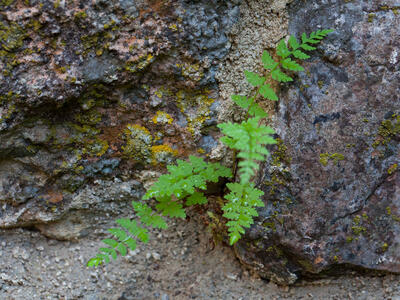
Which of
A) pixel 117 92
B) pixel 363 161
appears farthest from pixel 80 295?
pixel 363 161

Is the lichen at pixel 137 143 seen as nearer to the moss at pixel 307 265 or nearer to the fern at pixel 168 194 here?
the fern at pixel 168 194

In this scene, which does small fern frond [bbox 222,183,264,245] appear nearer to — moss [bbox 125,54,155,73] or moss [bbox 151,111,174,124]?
moss [bbox 151,111,174,124]

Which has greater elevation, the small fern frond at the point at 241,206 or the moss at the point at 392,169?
the moss at the point at 392,169

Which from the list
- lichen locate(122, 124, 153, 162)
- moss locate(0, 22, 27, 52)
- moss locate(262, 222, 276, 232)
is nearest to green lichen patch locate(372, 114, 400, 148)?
moss locate(262, 222, 276, 232)

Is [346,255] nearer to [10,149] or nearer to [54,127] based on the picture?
[54,127]

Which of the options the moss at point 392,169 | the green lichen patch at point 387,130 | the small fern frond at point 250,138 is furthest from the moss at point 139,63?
the moss at point 392,169

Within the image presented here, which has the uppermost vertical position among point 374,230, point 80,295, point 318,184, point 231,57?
point 231,57

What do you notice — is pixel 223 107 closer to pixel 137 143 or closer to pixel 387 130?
pixel 137 143

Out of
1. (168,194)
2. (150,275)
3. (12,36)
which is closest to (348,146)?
(168,194)
